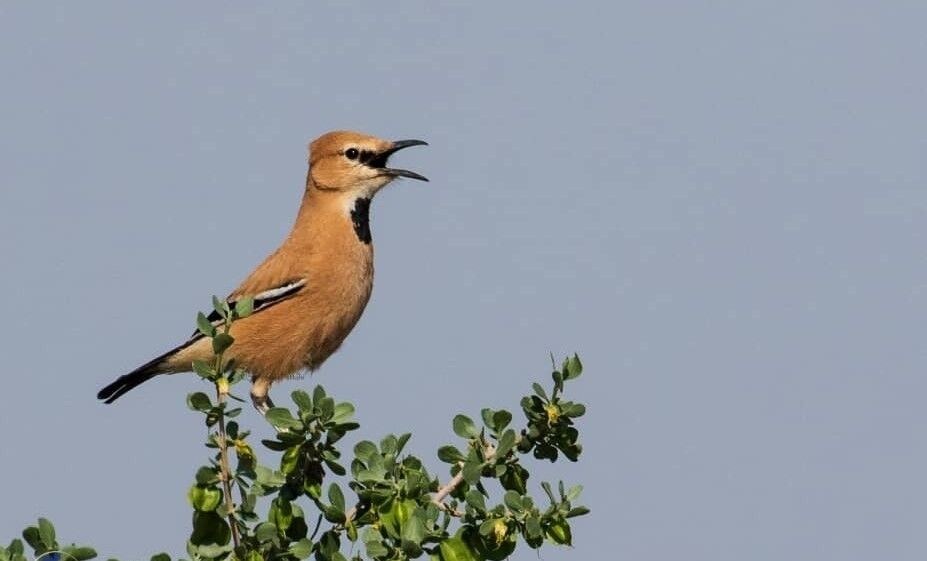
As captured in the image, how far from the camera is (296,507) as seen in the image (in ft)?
18.3

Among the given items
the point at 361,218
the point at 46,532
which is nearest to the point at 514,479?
the point at 46,532

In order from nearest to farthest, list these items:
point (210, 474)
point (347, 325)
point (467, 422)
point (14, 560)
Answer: point (14, 560) < point (210, 474) < point (467, 422) < point (347, 325)

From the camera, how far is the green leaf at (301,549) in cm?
539

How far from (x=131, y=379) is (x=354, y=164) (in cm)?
219

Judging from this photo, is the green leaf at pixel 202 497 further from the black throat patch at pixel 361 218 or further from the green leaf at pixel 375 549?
the black throat patch at pixel 361 218

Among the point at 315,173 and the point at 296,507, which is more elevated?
the point at 315,173

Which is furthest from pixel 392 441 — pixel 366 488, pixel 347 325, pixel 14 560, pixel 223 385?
pixel 347 325

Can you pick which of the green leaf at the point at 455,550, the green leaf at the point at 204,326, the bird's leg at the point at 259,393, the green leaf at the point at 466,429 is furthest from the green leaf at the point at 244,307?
the bird's leg at the point at 259,393

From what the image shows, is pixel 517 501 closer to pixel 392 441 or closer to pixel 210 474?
pixel 392 441

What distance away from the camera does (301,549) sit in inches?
213

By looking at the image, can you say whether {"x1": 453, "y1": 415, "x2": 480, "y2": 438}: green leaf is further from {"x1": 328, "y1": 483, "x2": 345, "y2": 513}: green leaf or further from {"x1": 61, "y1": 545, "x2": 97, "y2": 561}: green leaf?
{"x1": 61, "y1": 545, "x2": 97, "y2": 561}: green leaf

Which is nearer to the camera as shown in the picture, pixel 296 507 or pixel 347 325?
pixel 296 507

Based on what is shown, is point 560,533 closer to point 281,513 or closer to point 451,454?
point 451,454

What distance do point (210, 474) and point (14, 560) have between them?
2.40 feet
